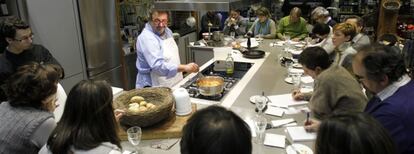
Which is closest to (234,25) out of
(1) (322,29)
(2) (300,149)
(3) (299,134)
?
(1) (322,29)

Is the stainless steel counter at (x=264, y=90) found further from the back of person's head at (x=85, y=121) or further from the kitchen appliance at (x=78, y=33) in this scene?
the kitchen appliance at (x=78, y=33)

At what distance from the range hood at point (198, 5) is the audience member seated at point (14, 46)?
0.95m

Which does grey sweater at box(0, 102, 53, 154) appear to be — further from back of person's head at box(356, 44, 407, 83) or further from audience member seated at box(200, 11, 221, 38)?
audience member seated at box(200, 11, 221, 38)

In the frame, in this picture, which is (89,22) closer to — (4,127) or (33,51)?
(33,51)

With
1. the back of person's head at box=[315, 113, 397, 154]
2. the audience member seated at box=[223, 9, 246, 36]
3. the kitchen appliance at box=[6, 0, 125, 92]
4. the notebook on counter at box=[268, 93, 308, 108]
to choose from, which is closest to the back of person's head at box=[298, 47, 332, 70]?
the notebook on counter at box=[268, 93, 308, 108]

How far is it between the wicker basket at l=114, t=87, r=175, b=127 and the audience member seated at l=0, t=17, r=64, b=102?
0.82 m

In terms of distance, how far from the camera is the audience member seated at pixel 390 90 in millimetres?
1356

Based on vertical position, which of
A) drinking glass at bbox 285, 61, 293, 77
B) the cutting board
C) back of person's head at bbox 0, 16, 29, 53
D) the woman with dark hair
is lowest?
the cutting board

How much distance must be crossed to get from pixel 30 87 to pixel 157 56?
129 centimetres

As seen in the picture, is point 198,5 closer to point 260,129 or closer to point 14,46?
point 260,129

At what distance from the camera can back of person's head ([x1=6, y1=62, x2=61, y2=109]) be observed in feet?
5.05

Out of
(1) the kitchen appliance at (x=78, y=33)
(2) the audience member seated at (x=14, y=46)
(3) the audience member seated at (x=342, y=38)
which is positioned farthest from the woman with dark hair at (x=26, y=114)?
(3) the audience member seated at (x=342, y=38)

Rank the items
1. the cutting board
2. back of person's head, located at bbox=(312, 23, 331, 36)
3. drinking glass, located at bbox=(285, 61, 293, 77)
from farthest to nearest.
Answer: back of person's head, located at bbox=(312, 23, 331, 36)
drinking glass, located at bbox=(285, 61, 293, 77)
the cutting board

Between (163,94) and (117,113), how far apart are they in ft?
1.11
